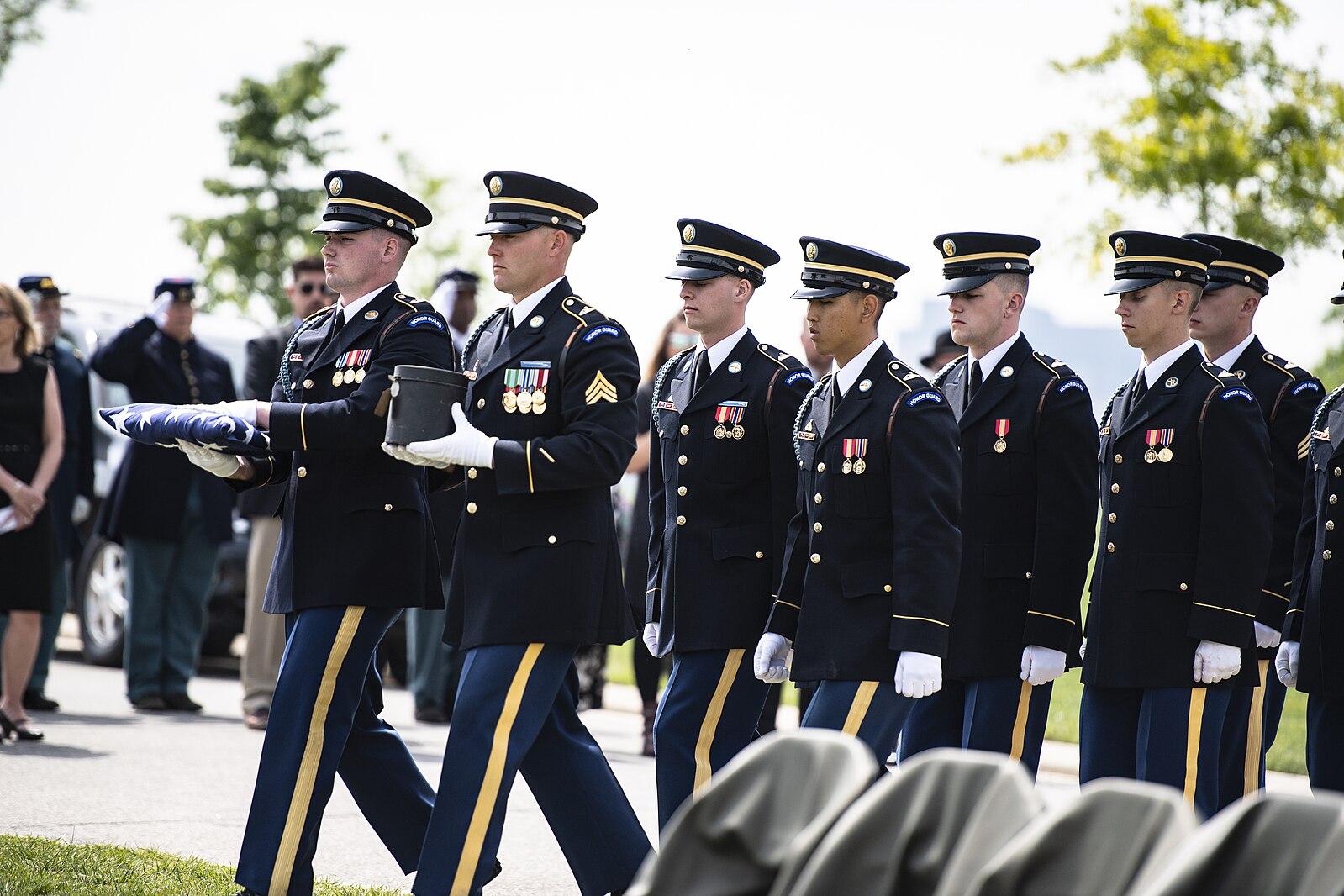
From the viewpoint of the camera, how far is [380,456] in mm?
5027

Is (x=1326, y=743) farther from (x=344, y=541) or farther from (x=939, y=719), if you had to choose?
(x=344, y=541)

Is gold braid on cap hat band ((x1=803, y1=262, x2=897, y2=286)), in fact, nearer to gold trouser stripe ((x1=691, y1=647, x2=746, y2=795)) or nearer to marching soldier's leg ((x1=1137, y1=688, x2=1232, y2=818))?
gold trouser stripe ((x1=691, y1=647, x2=746, y2=795))

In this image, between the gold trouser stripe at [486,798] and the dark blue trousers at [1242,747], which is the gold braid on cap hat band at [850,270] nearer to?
the gold trouser stripe at [486,798]

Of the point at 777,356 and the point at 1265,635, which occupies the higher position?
the point at 777,356

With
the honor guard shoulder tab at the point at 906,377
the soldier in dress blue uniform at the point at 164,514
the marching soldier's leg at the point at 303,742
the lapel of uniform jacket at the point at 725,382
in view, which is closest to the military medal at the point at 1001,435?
the honor guard shoulder tab at the point at 906,377

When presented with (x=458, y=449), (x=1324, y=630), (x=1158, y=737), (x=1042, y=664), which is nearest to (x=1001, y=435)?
(x=1042, y=664)

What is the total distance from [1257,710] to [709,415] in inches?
91.0

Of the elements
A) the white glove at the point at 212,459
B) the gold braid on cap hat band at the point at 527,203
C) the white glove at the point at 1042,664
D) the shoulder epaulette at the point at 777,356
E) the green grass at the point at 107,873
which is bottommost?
the green grass at the point at 107,873

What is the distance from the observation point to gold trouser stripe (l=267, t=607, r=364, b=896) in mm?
4668

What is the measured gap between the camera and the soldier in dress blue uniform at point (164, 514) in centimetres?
969

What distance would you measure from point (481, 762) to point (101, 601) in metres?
7.99

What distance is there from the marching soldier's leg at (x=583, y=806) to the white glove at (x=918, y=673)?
0.90m

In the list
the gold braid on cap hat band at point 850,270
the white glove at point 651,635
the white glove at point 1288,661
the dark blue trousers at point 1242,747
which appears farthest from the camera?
the dark blue trousers at point 1242,747

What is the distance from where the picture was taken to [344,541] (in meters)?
4.91
